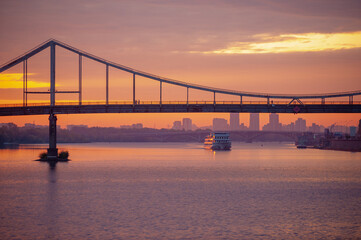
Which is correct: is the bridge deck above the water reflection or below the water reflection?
above

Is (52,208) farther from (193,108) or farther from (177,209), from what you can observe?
(193,108)

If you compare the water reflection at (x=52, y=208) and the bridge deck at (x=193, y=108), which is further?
the bridge deck at (x=193, y=108)

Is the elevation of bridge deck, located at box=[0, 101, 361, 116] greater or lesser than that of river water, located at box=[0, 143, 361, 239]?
greater

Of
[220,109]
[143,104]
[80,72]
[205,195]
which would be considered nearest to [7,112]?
[80,72]

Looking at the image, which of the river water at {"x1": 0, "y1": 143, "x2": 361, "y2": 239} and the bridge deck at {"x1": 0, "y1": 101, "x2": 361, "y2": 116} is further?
the bridge deck at {"x1": 0, "y1": 101, "x2": 361, "y2": 116}

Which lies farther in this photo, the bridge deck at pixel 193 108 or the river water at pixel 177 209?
the bridge deck at pixel 193 108

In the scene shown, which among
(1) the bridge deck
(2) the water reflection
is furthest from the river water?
(1) the bridge deck

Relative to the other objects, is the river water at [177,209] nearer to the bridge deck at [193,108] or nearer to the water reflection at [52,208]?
the water reflection at [52,208]

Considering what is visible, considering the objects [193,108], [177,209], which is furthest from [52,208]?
[193,108]

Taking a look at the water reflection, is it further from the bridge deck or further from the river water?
the bridge deck

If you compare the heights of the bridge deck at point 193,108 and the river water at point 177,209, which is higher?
the bridge deck at point 193,108

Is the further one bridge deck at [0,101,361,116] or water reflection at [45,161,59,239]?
bridge deck at [0,101,361,116]

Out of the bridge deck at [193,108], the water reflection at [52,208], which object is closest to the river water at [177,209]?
the water reflection at [52,208]

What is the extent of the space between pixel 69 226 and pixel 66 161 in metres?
81.6
